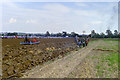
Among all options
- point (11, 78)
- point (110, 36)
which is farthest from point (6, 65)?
point (110, 36)

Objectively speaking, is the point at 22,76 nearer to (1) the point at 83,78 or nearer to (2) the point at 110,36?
(1) the point at 83,78

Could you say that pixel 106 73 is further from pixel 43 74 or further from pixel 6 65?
pixel 6 65

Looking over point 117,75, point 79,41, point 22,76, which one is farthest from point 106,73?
point 79,41

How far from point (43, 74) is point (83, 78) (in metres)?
2.48

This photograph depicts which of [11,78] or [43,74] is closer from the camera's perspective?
[11,78]

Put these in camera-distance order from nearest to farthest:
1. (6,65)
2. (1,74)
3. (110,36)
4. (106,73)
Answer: (1,74) → (106,73) → (6,65) → (110,36)

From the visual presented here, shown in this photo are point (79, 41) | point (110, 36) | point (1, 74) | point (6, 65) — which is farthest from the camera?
point (110, 36)

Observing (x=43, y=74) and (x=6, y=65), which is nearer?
(x=43, y=74)

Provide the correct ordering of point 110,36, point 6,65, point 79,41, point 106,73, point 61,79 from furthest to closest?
1. point 110,36
2. point 79,41
3. point 6,65
4. point 106,73
5. point 61,79

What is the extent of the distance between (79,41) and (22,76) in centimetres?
1975

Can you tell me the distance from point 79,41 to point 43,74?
1907 centimetres

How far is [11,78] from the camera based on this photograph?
7891 millimetres

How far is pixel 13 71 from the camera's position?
9.00m

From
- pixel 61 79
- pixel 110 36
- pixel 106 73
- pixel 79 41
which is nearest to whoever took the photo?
pixel 61 79
